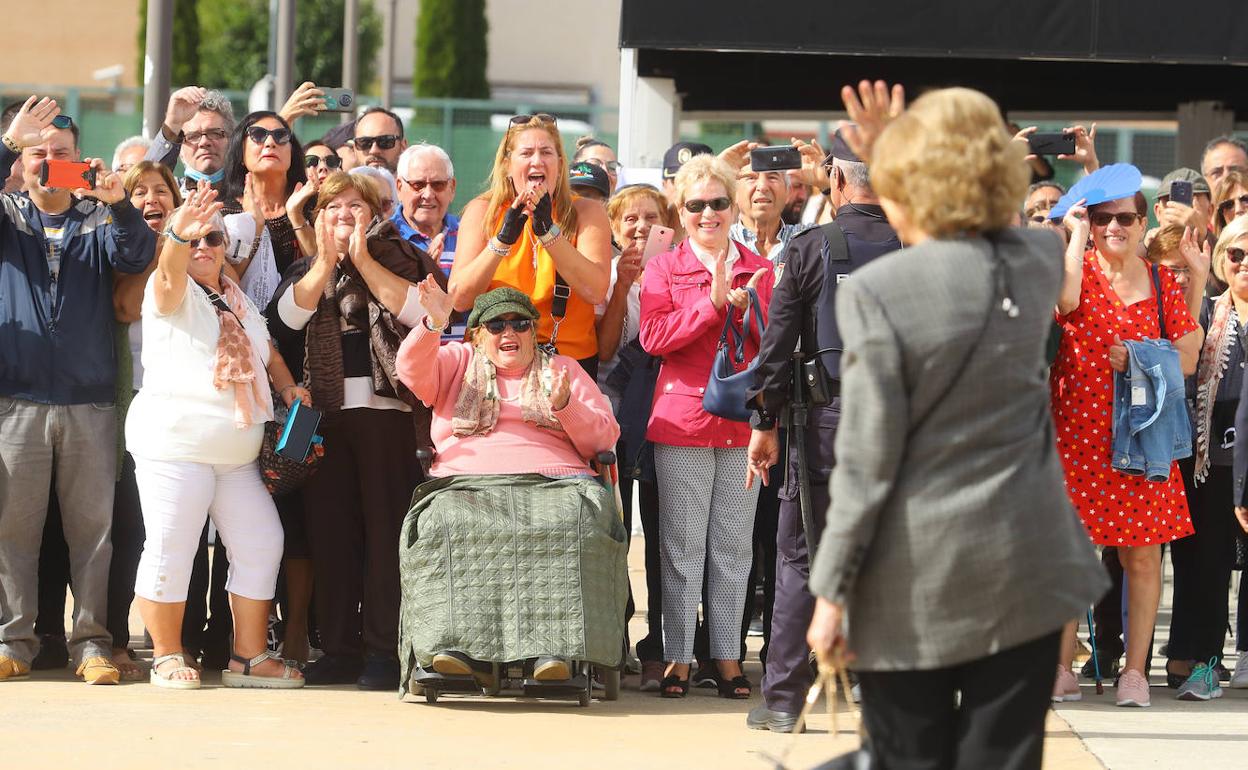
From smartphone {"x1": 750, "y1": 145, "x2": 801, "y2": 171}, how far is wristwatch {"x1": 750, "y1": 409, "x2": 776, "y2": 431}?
1.62 meters

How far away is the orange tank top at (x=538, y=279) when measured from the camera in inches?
276

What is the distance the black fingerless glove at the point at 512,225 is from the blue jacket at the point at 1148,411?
7.67 ft

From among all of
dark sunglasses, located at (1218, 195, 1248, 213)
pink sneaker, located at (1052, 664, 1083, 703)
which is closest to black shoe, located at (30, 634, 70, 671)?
pink sneaker, located at (1052, 664, 1083, 703)

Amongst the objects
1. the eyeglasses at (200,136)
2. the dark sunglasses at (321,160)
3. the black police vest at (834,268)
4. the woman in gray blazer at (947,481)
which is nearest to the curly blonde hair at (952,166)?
the woman in gray blazer at (947,481)

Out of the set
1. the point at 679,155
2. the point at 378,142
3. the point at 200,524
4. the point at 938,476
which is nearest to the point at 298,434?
the point at 200,524

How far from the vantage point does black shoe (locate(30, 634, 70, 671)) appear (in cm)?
712

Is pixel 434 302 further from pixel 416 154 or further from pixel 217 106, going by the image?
pixel 217 106

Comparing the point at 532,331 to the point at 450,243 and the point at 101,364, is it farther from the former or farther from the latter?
the point at 101,364

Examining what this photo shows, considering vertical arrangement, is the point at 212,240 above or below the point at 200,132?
below

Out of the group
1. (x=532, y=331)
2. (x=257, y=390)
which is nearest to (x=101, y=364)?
(x=257, y=390)

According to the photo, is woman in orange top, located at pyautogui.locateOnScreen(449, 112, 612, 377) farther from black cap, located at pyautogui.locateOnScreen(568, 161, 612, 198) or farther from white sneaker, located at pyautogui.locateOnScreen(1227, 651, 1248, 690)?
white sneaker, located at pyautogui.locateOnScreen(1227, 651, 1248, 690)

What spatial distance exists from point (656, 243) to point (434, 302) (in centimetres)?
132

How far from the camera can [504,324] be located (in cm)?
665

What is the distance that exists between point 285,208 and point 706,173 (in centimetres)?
179
